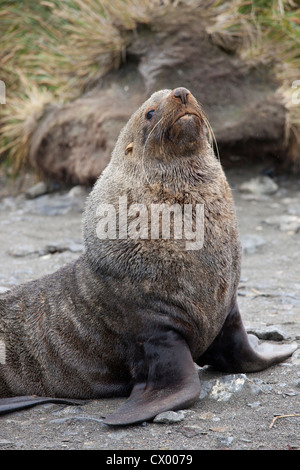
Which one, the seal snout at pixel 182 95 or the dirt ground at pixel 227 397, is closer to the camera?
the dirt ground at pixel 227 397

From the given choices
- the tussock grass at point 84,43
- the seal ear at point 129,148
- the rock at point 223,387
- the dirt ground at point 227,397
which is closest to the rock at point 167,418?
the dirt ground at point 227,397

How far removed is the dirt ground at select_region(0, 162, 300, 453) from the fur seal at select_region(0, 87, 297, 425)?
0.13m

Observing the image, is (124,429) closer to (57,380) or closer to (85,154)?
(57,380)

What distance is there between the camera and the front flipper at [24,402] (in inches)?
144

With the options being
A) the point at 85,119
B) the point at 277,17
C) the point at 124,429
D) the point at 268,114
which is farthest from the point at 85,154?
the point at 124,429

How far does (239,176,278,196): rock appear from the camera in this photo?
7.76 m

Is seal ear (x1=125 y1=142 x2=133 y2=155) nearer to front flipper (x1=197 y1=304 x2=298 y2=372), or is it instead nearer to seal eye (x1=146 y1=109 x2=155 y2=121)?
seal eye (x1=146 y1=109 x2=155 y2=121)

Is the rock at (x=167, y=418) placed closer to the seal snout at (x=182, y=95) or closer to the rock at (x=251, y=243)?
the seal snout at (x=182, y=95)

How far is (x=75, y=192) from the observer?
26.8 ft

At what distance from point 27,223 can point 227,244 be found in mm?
4163

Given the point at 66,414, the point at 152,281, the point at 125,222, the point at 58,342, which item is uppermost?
the point at 125,222

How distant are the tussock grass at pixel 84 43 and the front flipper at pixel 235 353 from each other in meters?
4.34

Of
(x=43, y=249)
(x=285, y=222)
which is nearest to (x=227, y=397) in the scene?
(x=43, y=249)

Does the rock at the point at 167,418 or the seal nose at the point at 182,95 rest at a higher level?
the seal nose at the point at 182,95
